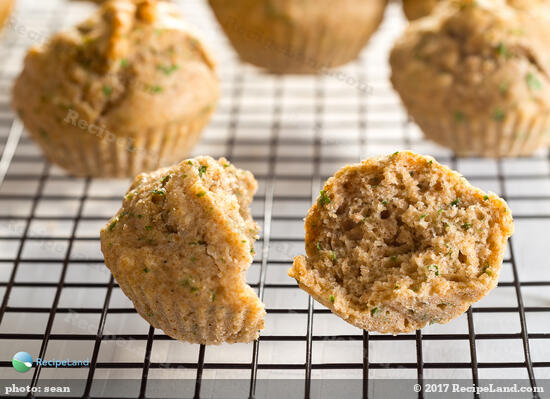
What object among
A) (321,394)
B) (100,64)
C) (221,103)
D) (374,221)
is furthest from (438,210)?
(221,103)

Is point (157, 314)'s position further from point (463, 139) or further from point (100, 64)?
point (463, 139)

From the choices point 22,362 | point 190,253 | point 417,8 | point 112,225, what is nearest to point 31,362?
point 22,362

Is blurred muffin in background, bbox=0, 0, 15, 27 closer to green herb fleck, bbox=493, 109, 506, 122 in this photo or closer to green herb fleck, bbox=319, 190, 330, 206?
green herb fleck, bbox=319, 190, 330, 206

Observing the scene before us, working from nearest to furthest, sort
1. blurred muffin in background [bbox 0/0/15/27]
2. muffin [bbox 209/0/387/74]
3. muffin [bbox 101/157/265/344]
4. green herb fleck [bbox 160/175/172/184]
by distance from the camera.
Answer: muffin [bbox 101/157/265/344]
green herb fleck [bbox 160/175/172/184]
muffin [bbox 209/0/387/74]
blurred muffin in background [bbox 0/0/15/27]

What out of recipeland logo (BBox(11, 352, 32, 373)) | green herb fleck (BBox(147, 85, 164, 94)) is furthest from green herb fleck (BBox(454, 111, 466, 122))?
recipeland logo (BBox(11, 352, 32, 373))

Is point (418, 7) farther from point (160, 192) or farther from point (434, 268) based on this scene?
point (160, 192)

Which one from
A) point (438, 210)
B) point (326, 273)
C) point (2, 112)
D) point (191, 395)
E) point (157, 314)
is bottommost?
point (2, 112)
